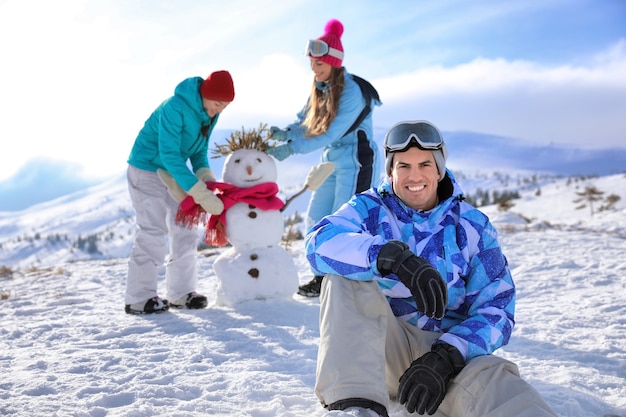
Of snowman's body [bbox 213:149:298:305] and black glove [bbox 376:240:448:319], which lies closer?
black glove [bbox 376:240:448:319]

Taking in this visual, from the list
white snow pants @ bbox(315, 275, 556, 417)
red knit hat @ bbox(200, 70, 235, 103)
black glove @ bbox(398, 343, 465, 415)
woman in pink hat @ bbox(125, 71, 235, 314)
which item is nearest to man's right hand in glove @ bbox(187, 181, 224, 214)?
woman in pink hat @ bbox(125, 71, 235, 314)

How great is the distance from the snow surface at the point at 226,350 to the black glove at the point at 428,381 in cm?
28

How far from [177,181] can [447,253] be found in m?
2.36

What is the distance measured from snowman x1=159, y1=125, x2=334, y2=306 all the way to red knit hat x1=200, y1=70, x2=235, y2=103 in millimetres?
498

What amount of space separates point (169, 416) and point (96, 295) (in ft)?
10.8

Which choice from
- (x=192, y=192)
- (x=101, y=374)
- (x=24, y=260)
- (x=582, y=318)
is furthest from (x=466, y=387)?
(x=24, y=260)

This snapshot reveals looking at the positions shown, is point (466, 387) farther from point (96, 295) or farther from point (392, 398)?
point (96, 295)

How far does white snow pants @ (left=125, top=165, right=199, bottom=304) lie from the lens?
150 inches

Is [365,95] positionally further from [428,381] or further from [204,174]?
[428,381]

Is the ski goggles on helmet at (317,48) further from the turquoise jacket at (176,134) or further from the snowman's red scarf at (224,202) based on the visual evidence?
the snowman's red scarf at (224,202)

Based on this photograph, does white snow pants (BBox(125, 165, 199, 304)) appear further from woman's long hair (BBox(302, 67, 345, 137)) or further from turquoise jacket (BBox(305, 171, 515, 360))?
turquoise jacket (BBox(305, 171, 515, 360))

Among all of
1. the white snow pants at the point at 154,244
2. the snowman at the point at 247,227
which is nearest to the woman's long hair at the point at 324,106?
the snowman at the point at 247,227

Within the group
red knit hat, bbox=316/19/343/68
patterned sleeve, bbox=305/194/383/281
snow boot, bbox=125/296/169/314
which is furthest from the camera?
red knit hat, bbox=316/19/343/68

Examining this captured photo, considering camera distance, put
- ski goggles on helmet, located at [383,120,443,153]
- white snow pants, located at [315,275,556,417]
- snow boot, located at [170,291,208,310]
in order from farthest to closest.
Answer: snow boot, located at [170,291,208,310] < ski goggles on helmet, located at [383,120,443,153] < white snow pants, located at [315,275,556,417]
